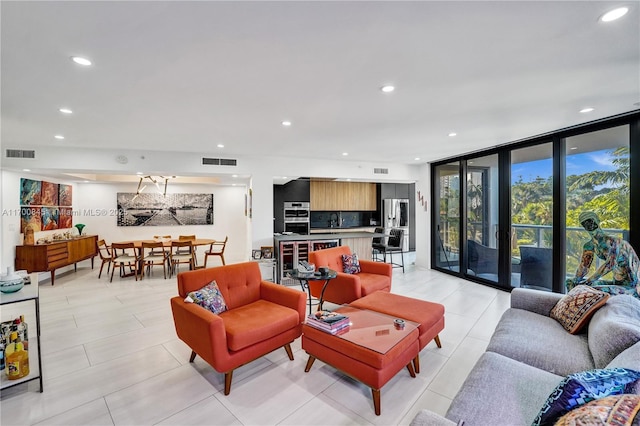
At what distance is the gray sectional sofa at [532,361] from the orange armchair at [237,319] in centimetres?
153

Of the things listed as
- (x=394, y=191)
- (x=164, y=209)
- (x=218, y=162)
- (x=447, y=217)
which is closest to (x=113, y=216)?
(x=164, y=209)

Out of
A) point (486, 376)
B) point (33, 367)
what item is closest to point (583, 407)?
point (486, 376)

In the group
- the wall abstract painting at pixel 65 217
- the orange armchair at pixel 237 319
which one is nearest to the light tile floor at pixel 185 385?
the orange armchair at pixel 237 319

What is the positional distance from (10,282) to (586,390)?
3.75m

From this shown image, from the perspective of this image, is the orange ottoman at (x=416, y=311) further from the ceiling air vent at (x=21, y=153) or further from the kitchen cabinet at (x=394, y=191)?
the kitchen cabinet at (x=394, y=191)

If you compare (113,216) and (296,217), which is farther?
(296,217)

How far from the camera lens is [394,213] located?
29.1ft

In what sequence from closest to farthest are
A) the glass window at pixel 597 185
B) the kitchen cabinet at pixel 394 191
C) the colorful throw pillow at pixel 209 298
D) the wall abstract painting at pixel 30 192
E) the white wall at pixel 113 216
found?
1. the colorful throw pillow at pixel 209 298
2. the glass window at pixel 597 185
3. the white wall at pixel 113 216
4. the wall abstract painting at pixel 30 192
5. the kitchen cabinet at pixel 394 191

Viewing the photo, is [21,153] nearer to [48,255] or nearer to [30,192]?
[30,192]

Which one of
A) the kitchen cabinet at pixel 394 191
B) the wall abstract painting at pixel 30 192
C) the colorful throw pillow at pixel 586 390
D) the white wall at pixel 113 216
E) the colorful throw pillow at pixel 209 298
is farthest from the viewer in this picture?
the kitchen cabinet at pixel 394 191

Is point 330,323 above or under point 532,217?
under

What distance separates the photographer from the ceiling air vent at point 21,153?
4.62m

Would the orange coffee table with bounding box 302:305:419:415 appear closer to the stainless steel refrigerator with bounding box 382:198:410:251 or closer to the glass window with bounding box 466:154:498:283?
the glass window with bounding box 466:154:498:283

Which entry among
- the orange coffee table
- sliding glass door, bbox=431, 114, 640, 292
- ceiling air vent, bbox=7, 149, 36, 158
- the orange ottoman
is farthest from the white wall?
sliding glass door, bbox=431, 114, 640, 292
